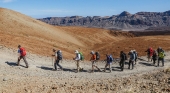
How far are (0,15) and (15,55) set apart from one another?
28.7 m

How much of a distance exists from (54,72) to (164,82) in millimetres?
8769

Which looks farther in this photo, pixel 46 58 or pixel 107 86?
pixel 46 58

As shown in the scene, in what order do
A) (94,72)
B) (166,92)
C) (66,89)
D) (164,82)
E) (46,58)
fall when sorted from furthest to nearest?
1. (46,58)
2. (94,72)
3. (164,82)
4. (66,89)
5. (166,92)

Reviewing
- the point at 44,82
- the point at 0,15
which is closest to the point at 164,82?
the point at 44,82

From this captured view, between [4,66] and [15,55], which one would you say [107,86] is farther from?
[15,55]

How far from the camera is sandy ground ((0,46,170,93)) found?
1480 cm

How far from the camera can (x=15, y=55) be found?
2428 cm

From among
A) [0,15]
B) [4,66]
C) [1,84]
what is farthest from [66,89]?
[0,15]

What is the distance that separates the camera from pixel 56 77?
19.2 m

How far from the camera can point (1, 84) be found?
50.3ft

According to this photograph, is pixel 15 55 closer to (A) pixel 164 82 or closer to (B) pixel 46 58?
(B) pixel 46 58

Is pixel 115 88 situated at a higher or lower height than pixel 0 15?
lower

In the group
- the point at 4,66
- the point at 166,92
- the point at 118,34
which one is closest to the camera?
the point at 166,92

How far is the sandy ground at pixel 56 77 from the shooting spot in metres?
14.8
